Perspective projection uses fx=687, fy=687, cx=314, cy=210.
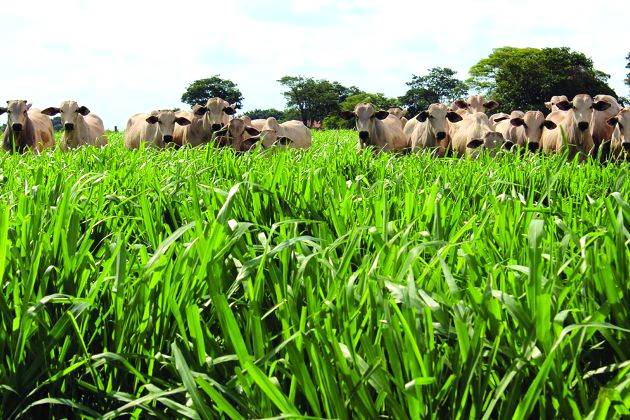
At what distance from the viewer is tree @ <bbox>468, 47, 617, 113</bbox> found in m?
57.1

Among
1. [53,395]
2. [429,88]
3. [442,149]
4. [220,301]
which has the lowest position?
[429,88]

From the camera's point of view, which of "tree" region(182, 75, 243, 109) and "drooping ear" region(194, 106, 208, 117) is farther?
"tree" region(182, 75, 243, 109)

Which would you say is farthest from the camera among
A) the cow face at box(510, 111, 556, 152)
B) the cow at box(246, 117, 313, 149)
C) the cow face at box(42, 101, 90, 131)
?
the cow face at box(42, 101, 90, 131)

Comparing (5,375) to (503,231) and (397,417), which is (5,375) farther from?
(503,231)

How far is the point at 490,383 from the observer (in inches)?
59.1

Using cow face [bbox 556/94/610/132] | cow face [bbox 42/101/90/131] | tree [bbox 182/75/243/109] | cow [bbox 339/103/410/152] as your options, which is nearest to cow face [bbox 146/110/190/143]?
cow face [bbox 42/101/90/131]

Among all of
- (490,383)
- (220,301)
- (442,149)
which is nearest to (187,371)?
(220,301)

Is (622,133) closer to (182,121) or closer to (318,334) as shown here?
(182,121)

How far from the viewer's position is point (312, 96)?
103625 millimetres

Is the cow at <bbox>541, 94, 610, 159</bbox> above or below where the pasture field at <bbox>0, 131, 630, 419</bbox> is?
below

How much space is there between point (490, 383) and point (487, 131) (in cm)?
1109

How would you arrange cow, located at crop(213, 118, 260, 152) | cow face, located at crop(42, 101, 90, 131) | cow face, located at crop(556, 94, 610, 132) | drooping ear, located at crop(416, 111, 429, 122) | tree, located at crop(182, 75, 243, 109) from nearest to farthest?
1. cow, located at crop(213, 118, 260, 152)
2. cow face, located at crop(556, 94, 610, 132)
3. drooping ear, located at crop(416, 111, 429, 122)
4. cow face, located at crop(42, 101, 90, 131)
5. tree, located at crop(182, 75, 243, 109)

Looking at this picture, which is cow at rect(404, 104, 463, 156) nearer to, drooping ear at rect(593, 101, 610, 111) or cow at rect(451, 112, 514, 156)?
cow at rect(451, 112, 514, 156)


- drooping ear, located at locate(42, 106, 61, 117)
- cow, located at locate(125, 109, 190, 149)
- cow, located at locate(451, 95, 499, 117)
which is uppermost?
drooping ear, located at locate(42, 106, 61, 117)
